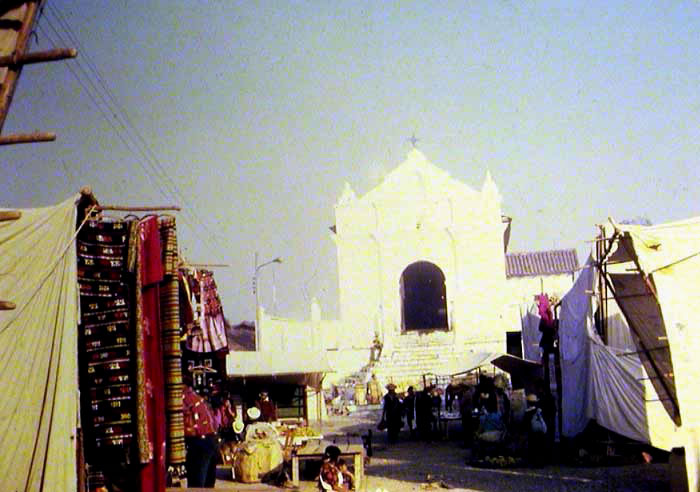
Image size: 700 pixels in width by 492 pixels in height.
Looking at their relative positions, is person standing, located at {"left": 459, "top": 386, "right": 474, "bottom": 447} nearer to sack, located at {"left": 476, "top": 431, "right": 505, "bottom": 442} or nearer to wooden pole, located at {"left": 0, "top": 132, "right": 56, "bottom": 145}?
sack, located at {"left": 476, "top": 431, "right": 505, "bottom": 442}

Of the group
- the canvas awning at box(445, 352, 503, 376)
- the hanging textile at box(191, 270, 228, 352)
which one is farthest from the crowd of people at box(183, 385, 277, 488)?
the canvas awning at box(445, 352, 503, 376)

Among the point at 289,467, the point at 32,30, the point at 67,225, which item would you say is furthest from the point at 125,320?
the point at 289,467

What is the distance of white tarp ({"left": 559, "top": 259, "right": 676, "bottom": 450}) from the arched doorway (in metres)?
22.5

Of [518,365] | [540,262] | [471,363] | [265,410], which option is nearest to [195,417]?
[265,410]

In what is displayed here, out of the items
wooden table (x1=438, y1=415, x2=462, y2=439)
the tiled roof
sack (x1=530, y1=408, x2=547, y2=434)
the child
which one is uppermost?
the tiled roof

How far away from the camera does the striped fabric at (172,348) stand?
313 inches

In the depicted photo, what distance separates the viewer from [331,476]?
11.4 m

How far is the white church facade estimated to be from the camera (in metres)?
32.3

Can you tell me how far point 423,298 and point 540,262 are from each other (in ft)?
31.6

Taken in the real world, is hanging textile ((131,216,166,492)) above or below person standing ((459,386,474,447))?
above

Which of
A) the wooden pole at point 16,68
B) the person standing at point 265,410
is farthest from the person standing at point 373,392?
the wooden pole at point 16,68

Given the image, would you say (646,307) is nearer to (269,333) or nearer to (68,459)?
(68,459)

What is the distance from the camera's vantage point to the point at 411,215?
111 feet

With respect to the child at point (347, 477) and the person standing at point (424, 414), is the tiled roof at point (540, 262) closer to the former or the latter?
the person standing at point (424, 414)
